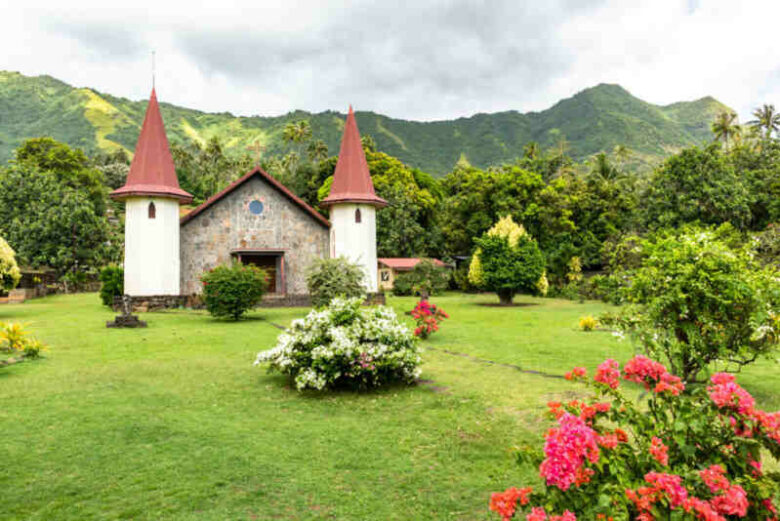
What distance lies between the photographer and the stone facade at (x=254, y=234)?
23688 millimetres

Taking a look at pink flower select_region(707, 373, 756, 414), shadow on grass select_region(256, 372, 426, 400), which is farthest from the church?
pink flower select_region(707, 373, 756, 414)

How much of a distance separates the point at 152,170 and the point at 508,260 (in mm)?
17127

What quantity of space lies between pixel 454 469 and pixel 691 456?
2.40 m

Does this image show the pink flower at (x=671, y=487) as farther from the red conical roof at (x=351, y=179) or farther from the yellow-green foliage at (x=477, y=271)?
the yellow-green foliage at (x=477, y=271)

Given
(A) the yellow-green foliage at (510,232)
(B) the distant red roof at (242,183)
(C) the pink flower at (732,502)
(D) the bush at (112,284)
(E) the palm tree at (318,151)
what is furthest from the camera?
(E) the palm tree at (318,151)

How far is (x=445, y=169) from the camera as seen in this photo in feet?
360

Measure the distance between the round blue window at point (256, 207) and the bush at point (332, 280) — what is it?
6837 mm

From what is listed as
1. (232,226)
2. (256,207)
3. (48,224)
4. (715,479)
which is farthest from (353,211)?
(715,479)

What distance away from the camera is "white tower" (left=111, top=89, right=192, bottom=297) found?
21578 millimetres

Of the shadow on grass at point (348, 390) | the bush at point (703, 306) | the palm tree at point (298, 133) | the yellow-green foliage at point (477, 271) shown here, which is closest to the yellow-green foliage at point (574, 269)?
the yellow-green foliage at point (477, 271)

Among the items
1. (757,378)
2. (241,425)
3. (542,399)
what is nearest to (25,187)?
(241,425)

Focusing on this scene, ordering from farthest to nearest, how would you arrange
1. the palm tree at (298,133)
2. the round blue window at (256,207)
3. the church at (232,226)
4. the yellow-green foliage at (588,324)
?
1. the palm tree at (298,133)
2. the round blue window at (256,207)
3. the church at (232,226)
4. the yellow-green foliage at (588,324)

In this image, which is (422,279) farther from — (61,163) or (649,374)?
(61,163)

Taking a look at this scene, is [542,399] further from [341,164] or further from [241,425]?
[341,164]
